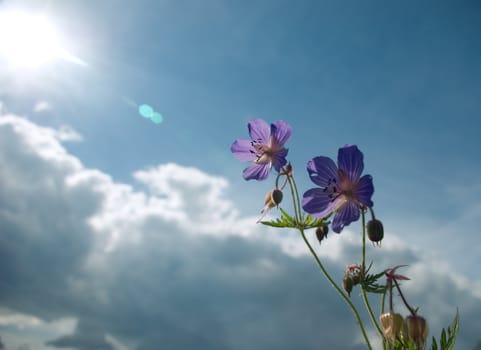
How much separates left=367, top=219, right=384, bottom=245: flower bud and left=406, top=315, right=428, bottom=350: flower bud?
1.96 ft

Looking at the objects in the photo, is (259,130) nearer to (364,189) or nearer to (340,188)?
(340,188)

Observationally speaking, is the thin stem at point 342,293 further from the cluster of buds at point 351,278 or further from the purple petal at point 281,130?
the purple petal at point 281,130

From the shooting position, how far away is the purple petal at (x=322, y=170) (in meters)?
3.23

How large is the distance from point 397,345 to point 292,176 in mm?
1473

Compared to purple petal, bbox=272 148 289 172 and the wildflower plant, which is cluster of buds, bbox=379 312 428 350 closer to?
the wildflower plant

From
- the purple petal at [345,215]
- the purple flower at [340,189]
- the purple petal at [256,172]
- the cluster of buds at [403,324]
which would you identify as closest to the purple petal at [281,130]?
the purple petal at [256,172]

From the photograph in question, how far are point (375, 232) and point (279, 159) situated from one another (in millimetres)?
1068

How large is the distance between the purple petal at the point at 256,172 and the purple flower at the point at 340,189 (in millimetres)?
732

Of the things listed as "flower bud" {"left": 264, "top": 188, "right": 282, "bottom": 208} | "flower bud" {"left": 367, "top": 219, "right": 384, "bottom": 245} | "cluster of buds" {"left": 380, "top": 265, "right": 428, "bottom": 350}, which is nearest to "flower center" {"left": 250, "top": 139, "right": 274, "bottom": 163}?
"flower bud" {"left": 264, "top": 188, "right": 282, "bottom": 208}

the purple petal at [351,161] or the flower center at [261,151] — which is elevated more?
the flower center at [261,151]

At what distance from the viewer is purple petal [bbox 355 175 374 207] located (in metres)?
3.05

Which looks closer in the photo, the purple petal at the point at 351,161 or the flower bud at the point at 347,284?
the flower bud at the point at 347,284

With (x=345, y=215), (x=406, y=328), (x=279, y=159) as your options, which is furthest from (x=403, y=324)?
(x=279, y=159)

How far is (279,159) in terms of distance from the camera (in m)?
3.77
